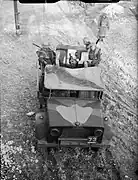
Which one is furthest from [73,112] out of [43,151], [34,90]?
[34,90]

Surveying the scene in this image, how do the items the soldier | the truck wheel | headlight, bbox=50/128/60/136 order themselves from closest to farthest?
headlight, bbox=50/128/60/136 < the truck wheel < the soldier

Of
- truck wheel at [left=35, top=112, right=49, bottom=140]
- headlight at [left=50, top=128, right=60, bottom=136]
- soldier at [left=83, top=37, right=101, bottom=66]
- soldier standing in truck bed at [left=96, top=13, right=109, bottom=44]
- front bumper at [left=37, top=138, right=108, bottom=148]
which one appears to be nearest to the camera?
headlight at [left=50, top=128, right=60, bottom=136]

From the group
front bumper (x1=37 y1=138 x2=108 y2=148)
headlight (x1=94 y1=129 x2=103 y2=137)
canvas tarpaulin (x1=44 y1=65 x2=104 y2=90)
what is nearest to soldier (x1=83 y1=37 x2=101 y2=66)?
canvas tarpaulin (x1=44 y1=65 x2=104 y2=90)

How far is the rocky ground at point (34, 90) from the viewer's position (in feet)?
27.5

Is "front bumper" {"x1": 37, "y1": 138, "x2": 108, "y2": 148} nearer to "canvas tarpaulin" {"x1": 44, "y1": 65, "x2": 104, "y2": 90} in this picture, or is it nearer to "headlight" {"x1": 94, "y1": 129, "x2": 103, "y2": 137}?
"headlight" {"x1": 94, "y1": 129, "x2": 103, "y2": 137}

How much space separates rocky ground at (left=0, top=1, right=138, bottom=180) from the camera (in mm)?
8375

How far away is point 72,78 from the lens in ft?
29.2

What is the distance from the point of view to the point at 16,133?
30.3 feet

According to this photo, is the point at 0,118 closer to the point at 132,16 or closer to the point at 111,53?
the point at 111,53

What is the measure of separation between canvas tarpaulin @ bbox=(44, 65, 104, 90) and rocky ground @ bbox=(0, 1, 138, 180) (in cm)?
186

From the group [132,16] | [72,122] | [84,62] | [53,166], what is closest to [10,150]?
[53,166]

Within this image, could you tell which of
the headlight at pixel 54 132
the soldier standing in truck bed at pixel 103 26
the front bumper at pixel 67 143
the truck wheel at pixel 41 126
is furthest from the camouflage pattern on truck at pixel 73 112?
the soldier standing in truck bed at pixel 103 26

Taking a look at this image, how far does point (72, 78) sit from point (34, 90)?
2.66 meters

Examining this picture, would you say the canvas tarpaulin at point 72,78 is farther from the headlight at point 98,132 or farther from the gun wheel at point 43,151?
the gun wheel at point 43,151
